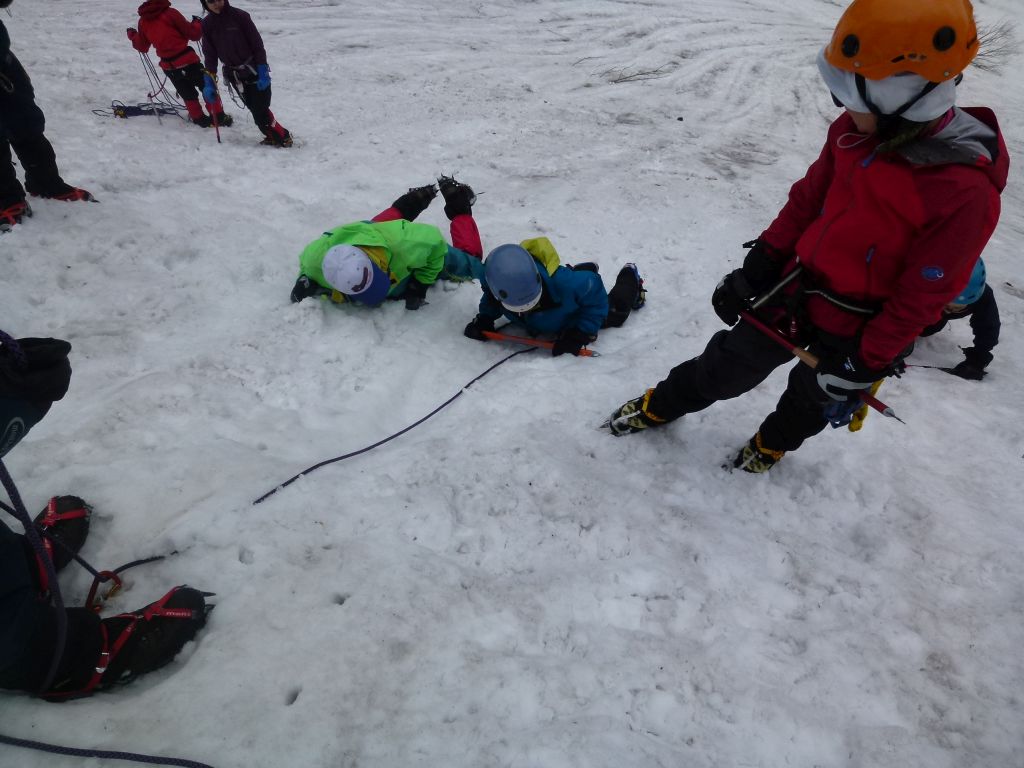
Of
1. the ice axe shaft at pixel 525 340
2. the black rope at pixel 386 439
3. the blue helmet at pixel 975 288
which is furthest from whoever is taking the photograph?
the ice axe shaft at pixel 525 340

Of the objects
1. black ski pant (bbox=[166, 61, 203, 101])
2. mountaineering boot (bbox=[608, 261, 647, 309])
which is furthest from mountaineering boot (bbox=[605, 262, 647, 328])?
black ski pant (bbox=[166, 61, 203, 101])

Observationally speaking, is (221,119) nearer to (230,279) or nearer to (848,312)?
(230,279)

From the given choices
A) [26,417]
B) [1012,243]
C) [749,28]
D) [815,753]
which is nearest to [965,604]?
[815,753]

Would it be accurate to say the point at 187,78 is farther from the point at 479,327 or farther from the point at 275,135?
the point at 479,327

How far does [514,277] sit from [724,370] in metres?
1.51

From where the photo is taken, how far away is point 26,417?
171 cm

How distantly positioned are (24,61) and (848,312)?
9.51 meters

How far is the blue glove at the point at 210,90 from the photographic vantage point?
607 cm

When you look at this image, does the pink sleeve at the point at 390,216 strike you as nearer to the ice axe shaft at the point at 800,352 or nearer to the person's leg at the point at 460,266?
the person's leg at the point at 460,266

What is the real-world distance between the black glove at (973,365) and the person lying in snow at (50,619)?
4653 millimetres

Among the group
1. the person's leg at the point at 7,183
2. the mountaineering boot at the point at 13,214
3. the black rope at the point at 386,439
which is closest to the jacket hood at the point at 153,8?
the person's leg at the point at 7,183

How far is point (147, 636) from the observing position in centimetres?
196

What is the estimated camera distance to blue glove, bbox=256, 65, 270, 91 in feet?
19.2

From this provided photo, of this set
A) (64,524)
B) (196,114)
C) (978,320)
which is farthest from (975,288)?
(196,114)
